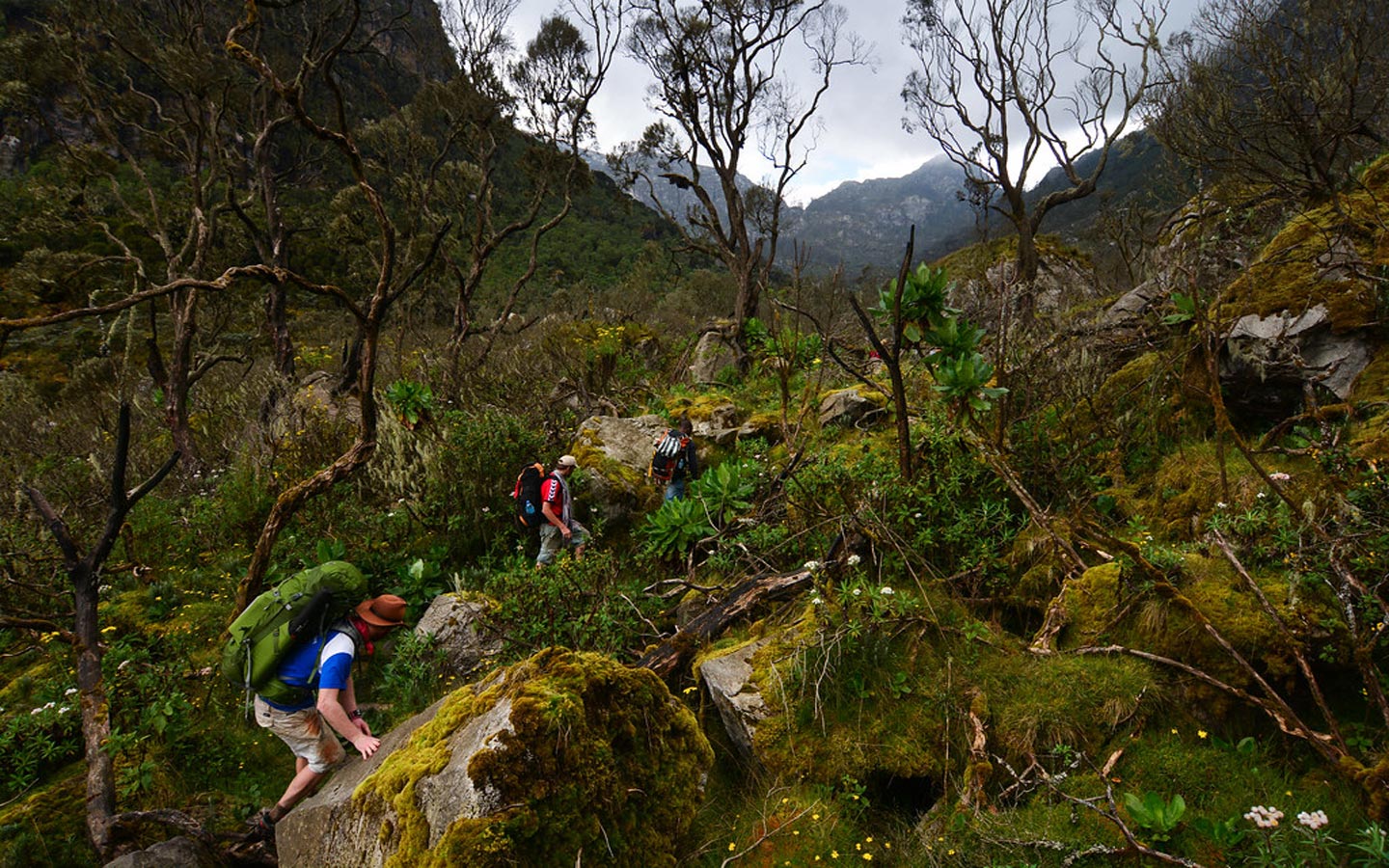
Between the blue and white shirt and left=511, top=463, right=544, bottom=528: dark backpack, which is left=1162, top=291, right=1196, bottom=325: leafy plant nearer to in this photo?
left=511, top=463, right=544, bottom=528: dark backpack

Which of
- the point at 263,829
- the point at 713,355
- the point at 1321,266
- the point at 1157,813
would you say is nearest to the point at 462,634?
the point at 263,829

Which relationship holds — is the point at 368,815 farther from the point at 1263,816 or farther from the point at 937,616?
the point at 1263,816

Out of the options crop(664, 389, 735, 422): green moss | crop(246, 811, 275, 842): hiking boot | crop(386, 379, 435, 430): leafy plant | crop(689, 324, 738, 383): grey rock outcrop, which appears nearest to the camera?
crop(246, 811, 275, 842): hiking boot

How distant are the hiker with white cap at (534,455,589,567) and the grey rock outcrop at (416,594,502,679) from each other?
107 cm

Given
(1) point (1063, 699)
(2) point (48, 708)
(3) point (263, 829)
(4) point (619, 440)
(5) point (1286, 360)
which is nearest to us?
(1) point (1063, 699)

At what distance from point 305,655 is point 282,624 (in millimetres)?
212

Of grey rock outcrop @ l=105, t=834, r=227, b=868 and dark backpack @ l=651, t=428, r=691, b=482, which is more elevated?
dark backpack @ l=651, t=428, r=691, b=482

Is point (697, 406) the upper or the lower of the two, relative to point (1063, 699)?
upper

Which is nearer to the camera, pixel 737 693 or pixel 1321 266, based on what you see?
pixel 737 693

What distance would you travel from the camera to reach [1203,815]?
2.13m

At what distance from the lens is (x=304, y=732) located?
121 inches

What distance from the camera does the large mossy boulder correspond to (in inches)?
74.5

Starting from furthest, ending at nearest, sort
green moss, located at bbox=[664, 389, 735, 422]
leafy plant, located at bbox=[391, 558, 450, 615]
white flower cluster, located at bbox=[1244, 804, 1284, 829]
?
green moss, located at bbox=[664, 389, 735, 422] → leafy plant, located at bbox=[391, 558, 450, 615] → white flower cluster, located at bbox=[1244, 804, 1284, 829]

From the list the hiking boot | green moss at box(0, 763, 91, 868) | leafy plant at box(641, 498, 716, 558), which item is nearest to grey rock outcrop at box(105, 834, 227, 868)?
the hiking boot
